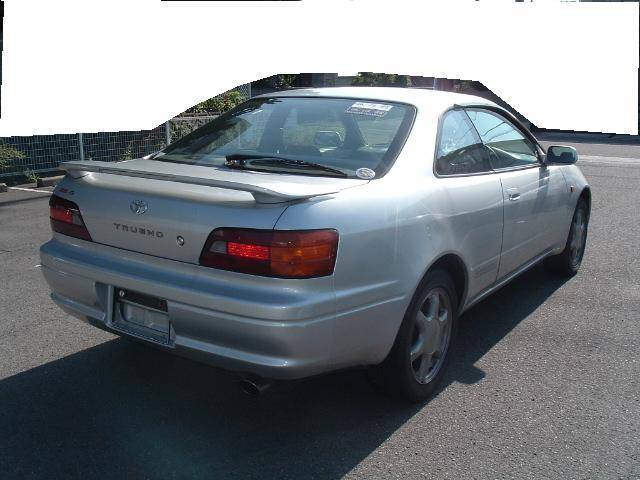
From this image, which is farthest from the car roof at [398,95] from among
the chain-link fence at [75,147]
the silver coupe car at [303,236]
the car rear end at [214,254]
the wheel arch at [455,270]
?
the chain-link fence at [75,147]

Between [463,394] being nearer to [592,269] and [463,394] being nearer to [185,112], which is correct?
[592,269]

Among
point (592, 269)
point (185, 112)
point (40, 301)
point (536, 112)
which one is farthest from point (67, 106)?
point (536, 112)

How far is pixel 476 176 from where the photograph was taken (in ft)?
13.3

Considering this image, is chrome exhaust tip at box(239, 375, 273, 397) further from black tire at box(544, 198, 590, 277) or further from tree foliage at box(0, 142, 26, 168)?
tree foliage at box(0, 142, 26, 168)

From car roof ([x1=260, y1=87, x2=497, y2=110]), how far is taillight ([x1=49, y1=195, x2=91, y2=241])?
1.53 m

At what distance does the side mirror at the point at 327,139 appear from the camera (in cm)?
372

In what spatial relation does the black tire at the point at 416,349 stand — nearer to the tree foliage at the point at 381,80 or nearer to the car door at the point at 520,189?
the car door at the point at 520,189

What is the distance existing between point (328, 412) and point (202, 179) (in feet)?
4.39

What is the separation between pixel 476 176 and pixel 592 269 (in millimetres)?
2796

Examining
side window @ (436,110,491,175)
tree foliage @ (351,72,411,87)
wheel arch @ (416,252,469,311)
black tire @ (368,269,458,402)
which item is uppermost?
tree foliage @ (351,72,411,87)

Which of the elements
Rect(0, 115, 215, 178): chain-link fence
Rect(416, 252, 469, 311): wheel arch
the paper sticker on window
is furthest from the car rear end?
Rect(0, 115, 215, 178): chain-link fence

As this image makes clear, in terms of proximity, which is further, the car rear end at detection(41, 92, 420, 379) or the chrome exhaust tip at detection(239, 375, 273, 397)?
the chrome exhaust tip at detection(239, 375, 273, 397)

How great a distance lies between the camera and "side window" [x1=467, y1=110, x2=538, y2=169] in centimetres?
440

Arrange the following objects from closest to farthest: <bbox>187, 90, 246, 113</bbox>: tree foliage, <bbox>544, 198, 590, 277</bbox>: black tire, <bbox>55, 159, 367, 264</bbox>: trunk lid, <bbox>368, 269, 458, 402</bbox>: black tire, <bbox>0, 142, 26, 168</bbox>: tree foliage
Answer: <bbox>55, 159, 367, 264</bbox>: trunk lid
<bbox>368, 269, 458, 402</bbox>: black tire
<bbox>544, 198, 590, 277</bbox>: black tire
<bbox>0, 142, 26, 168</bbox>: tree foliage
<bbox>187, 90, 246, 113</bbox>: tree foliage
